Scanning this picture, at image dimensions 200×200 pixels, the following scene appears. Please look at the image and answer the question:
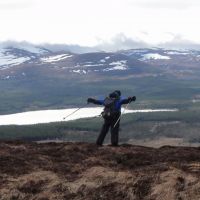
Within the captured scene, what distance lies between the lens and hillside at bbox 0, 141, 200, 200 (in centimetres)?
1967

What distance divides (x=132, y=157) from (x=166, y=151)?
368cm

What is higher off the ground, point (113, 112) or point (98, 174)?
Answer: point (113, 112)

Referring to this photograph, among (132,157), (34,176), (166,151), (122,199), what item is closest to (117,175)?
(122,199)

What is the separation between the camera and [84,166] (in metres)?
24.6

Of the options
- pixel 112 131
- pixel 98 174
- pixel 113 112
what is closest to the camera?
pixel 98 174

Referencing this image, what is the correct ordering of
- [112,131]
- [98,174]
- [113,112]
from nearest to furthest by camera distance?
1. [98,174]
2. [113,112]
3. [112,131]

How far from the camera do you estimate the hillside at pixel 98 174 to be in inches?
774

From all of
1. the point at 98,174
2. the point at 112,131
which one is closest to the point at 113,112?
the point at 112,131

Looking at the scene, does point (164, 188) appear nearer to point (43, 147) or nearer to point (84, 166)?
point (84, 166)

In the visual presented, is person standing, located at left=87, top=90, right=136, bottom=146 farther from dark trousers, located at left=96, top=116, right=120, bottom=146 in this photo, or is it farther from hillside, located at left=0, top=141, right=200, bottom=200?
hillside, located at left=0, top=141, right=200, bottom=200

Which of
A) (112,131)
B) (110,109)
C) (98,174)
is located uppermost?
(110,109)

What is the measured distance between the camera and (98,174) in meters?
21.9

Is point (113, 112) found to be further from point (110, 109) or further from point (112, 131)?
point (112, 131)

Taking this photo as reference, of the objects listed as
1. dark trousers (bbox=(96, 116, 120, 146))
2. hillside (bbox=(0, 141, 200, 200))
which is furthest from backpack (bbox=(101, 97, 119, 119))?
hillside (bbox=(0, 141, 200, 200))
